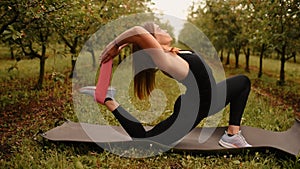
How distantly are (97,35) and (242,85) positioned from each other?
7031 millimetres

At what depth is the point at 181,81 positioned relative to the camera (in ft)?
13.3

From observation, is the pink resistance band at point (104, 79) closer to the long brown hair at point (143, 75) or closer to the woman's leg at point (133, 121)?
the woman's leg at point (133, 121)

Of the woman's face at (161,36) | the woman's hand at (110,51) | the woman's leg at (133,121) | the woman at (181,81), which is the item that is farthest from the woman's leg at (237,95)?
the woman's hand at (110,51)

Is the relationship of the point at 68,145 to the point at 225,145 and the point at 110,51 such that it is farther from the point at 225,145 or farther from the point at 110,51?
the point at 225,145

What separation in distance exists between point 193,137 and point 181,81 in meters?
0.90

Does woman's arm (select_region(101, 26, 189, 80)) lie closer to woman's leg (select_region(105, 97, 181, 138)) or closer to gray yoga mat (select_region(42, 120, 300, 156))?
woman's leg (select_region(105, 97, 181, 138))

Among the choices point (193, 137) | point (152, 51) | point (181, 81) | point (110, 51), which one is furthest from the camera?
point (193, 137)

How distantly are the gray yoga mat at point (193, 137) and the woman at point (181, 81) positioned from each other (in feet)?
0.55

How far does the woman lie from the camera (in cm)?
381

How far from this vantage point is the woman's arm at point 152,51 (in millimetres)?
3729

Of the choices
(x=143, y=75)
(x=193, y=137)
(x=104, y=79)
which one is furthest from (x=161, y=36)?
(x=193, y=137)

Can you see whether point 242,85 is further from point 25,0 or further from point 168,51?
point 25,0

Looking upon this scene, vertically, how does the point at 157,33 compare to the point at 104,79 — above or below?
above

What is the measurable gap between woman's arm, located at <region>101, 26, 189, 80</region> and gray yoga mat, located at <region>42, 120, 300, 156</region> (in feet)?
2.99
